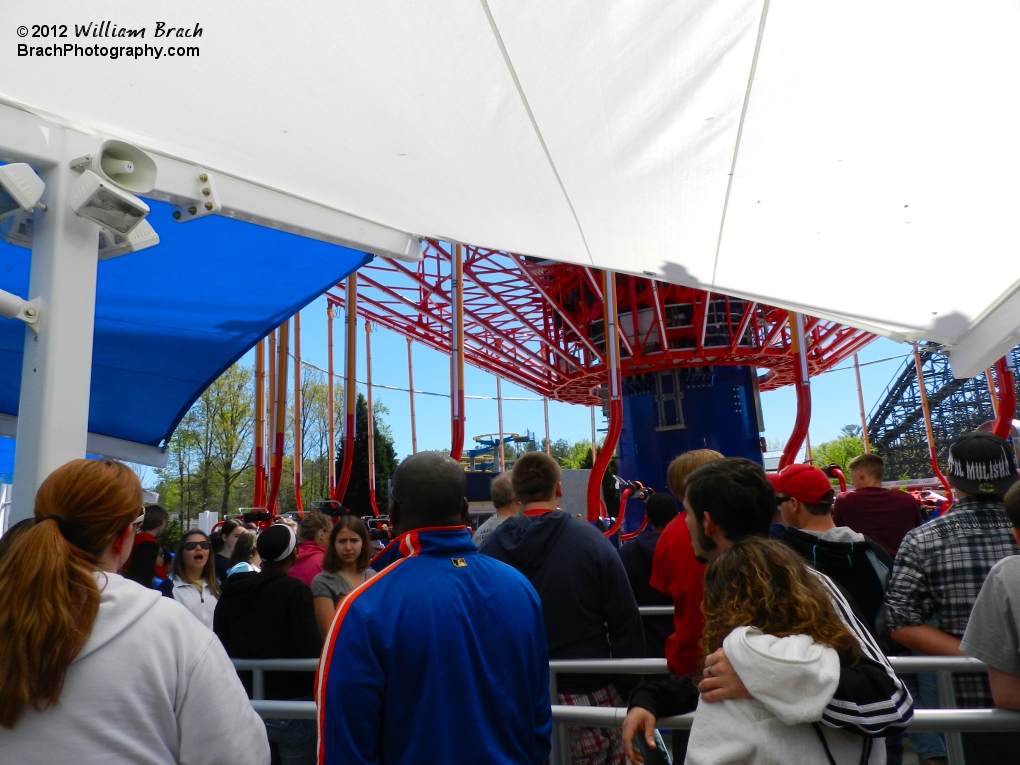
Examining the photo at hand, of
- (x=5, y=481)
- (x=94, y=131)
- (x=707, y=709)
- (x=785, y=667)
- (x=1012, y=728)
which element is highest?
(x=94, y=131)

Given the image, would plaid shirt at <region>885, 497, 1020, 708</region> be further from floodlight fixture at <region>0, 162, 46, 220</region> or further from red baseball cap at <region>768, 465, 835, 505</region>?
floodlight fixture at <region>0, 162, 46, 220</region>

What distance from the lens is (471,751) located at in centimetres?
199

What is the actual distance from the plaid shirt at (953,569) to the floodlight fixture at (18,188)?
381 centimetres

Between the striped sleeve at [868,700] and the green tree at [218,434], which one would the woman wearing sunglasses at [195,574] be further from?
the green tree at [218,434]

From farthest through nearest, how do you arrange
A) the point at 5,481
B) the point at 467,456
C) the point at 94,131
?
the point at 467,456 < the point at 5,481 < the point at 94,131

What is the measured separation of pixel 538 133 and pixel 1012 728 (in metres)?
3.04

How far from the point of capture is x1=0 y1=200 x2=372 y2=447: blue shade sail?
5.66m

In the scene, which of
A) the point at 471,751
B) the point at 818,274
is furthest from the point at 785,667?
the point at 818,274

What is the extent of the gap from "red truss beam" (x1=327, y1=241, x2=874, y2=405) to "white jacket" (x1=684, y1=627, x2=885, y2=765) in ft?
A: 51.1

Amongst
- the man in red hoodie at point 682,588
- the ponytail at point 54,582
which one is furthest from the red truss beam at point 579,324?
the ponytail at point 54,582

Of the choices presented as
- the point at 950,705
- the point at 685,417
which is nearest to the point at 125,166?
the point at 950,705

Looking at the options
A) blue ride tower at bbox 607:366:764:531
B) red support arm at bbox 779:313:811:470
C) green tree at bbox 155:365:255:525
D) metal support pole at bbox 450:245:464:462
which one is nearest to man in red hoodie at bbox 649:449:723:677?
metal support pole at bbox 450:245:464:462

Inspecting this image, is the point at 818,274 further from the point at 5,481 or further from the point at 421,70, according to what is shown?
the point at 5,481

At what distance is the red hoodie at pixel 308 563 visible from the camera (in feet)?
17.6
